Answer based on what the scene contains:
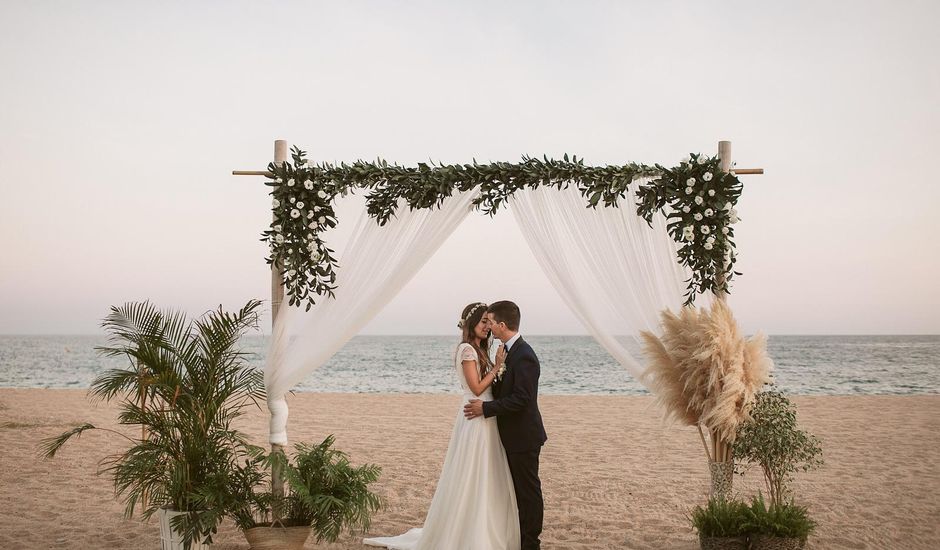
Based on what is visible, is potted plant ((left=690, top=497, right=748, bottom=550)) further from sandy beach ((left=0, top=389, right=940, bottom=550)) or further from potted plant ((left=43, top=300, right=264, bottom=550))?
potted plant ((left=43, top=300, right=264, bottom=550))

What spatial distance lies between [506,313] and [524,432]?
2.60ft

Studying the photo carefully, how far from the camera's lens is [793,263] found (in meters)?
25.2

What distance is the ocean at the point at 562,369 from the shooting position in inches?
1050

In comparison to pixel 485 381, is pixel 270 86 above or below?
above

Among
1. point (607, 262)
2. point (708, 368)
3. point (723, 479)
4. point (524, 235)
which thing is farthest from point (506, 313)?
point (723, 479)

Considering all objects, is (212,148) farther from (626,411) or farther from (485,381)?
(626,411)

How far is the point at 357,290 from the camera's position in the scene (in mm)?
5176

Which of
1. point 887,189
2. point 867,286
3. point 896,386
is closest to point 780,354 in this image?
point 896,386

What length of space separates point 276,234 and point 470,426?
192cm

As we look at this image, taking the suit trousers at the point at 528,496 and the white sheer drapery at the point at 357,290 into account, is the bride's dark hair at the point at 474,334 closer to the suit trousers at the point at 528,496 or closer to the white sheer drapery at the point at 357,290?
the white sheer drapery at the point at 357,290

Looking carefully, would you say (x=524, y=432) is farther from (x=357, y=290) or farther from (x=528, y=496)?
(x=357, y=290)

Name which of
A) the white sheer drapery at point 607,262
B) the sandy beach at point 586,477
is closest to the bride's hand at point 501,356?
the white sheer drapery at point 607,262

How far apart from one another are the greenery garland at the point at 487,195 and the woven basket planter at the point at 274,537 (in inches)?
61.4

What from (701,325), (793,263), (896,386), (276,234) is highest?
(793,263)
